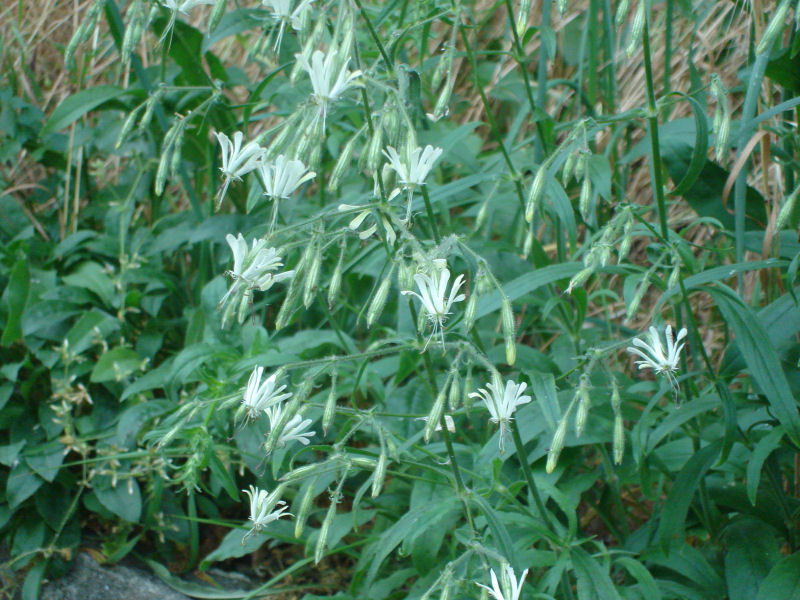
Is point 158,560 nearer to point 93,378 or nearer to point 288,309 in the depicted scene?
point 93,378

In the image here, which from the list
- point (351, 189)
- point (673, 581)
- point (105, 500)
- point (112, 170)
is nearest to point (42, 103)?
point (112, 170)

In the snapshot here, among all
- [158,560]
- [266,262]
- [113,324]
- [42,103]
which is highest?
[266,262]

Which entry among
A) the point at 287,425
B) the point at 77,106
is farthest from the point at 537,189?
the point at 77,106

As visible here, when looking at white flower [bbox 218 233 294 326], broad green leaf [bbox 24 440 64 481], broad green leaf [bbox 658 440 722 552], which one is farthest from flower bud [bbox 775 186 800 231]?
broad green leaf [bbox 24 440 64 481]

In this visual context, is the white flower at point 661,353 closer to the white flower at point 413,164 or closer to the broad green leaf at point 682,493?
the broad green leaf at point 682,493

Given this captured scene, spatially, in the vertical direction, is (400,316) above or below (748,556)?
above

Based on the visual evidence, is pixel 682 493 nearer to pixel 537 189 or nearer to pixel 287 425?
pixel 537 189

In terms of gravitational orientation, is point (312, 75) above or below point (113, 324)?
above
